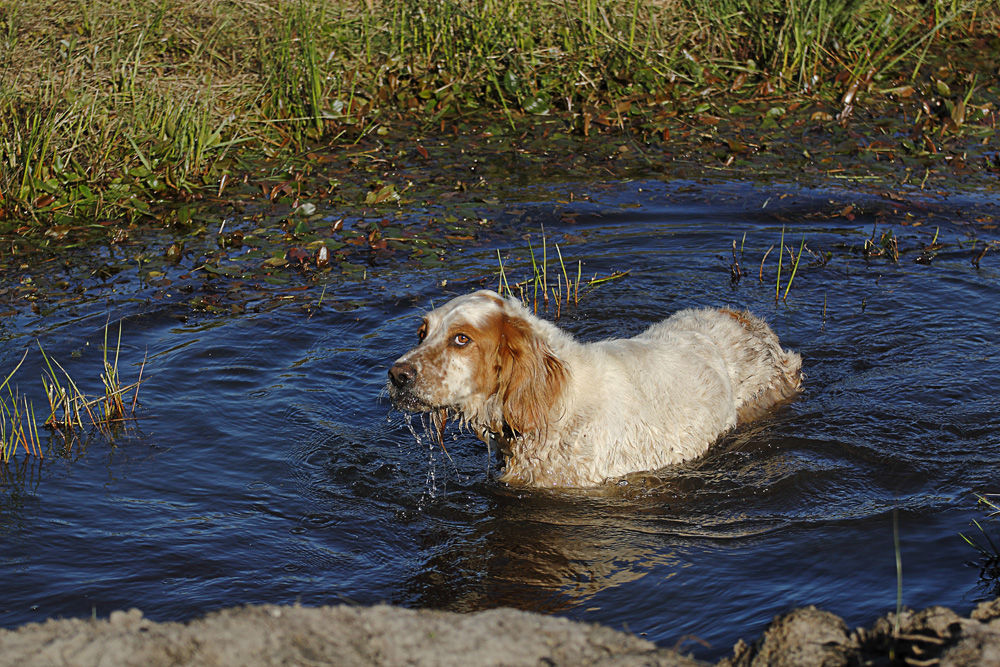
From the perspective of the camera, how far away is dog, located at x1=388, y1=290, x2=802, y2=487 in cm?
467

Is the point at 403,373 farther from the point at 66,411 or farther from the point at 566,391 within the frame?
the point at 66,411

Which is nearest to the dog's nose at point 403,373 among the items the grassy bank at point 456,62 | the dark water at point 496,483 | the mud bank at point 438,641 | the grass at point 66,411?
the dark water at point 496,483

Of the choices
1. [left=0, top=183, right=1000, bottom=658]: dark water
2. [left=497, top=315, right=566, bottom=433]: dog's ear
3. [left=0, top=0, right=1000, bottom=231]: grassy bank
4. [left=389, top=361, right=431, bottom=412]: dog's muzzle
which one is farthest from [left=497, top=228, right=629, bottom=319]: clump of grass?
[left=0, top=0, right=1000, bottom=231]: grassy bank

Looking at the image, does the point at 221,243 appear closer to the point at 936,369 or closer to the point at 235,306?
the point at 235,306

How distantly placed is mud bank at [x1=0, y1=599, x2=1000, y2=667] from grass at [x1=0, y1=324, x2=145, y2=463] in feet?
8.31

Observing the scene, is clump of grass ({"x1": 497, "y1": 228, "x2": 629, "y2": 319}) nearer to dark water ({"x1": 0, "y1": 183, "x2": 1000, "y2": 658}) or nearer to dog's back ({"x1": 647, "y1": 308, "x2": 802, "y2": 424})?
dark water ({"x1": 0, "y1": 183, "x2": 1000, "y2": 658})

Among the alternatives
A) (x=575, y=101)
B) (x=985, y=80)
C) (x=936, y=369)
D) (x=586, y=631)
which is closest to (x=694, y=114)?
(x=575, y=101)

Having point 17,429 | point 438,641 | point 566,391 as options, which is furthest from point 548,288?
point 438,641

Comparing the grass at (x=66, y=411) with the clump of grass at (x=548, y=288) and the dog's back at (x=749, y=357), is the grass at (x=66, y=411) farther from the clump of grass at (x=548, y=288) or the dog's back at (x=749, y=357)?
the dog's back at (x=749, y=357)

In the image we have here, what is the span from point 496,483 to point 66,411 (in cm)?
251

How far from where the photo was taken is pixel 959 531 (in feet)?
14.4

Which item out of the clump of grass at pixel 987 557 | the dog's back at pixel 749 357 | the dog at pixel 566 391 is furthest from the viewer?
the dog's back at pixel 749 357

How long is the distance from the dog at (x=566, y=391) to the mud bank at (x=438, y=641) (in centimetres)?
173

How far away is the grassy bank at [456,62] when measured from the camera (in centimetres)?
992
